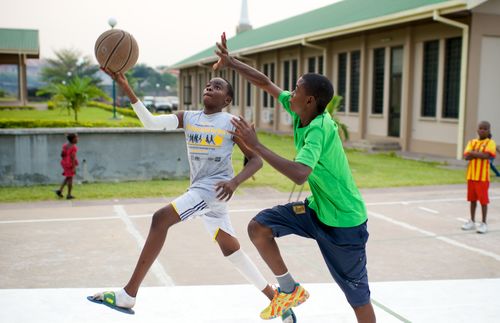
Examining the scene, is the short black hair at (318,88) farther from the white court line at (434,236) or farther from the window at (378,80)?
the window at (378,80)

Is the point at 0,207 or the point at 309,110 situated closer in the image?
the point at 309,110

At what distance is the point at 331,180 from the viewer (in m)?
3.82

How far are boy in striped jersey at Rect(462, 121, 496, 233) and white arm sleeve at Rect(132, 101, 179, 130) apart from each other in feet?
16.7

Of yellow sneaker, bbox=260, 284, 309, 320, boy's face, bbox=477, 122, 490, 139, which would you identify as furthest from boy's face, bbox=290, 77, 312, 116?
boy's face, bbox=477, 122, 490, 139

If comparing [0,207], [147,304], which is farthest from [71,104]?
[147,304]

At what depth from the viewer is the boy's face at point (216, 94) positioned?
15.3 ft

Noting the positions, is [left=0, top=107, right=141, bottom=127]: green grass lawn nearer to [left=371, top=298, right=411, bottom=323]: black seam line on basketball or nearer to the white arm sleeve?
the white arm sleeve

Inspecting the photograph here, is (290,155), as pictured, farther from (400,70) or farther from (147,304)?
(147,304)

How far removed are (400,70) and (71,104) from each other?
11734 mm

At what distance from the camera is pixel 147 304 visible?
5031 millimetres

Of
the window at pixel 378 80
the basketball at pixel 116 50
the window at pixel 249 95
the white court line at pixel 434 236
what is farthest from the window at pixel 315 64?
the basketball at pixel 116 50

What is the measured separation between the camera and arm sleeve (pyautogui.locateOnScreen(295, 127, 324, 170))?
140 inches

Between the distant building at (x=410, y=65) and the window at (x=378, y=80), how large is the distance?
37 mm

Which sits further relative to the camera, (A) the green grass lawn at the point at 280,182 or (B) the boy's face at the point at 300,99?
(A) the green grass lawn at the point at 280,182
